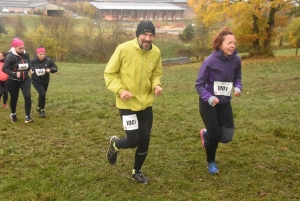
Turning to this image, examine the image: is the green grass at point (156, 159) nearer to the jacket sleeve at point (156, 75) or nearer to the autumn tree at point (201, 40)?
the jacket sleeve at point (156, 75)

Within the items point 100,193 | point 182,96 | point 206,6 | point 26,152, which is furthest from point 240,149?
point 206,6

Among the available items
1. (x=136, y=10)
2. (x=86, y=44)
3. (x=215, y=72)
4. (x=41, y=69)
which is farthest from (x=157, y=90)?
(x=136, y=10)

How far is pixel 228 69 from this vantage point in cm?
454

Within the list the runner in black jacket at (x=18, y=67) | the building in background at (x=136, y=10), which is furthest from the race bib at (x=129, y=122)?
the building in background at (x=136, y=10)

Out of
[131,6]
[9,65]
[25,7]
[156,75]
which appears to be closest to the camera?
[156,75]

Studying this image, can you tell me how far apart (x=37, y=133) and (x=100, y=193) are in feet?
10.5

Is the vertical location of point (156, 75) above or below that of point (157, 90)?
above

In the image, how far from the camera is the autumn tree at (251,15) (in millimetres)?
24781

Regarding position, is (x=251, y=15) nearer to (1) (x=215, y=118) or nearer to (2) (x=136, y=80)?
(1) (x=215, y=118)

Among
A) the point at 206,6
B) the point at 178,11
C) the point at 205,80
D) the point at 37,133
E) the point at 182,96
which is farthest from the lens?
the point at 178,11

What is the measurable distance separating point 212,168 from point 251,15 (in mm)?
24540

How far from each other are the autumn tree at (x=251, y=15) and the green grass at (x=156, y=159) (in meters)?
17.7

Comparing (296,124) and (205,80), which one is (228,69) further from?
(296,124)

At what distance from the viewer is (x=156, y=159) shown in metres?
5.51
